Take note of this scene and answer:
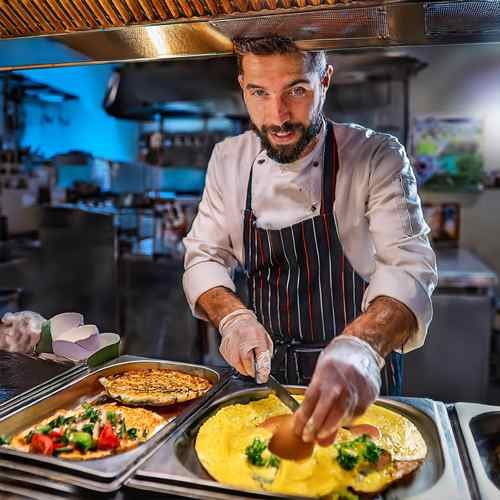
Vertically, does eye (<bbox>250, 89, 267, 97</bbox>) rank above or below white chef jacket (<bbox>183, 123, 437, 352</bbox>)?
above

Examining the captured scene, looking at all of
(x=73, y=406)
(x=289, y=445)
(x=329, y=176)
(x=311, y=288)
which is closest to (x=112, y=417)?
(x=73, y=406)

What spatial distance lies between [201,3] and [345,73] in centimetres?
390

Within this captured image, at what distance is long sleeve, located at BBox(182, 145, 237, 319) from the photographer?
208 cm

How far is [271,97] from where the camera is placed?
1.83m

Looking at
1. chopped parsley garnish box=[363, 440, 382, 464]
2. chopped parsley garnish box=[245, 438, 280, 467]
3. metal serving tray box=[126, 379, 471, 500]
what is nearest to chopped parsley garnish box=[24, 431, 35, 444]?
metal serving tray box=[126, 379, 471, 500]

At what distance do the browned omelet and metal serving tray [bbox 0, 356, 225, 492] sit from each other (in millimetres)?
33

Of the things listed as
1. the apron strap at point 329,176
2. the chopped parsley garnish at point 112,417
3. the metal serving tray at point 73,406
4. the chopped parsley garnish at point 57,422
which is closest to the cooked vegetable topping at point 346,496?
the metal serving tray at point 73,406

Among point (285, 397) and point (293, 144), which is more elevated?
point (293, 144)

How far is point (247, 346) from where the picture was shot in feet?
5.37

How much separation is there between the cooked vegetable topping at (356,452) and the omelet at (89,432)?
0.51 m

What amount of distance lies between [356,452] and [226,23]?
116 centimetres

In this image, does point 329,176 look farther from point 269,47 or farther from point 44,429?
point 44,429

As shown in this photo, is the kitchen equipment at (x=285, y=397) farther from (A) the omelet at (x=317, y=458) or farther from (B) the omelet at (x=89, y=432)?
(B) the omelet at (x=89, y=432)

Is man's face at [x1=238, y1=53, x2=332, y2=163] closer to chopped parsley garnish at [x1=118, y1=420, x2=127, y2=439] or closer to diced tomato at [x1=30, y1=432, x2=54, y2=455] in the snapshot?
chopped parsley garnish at [x1=118, y1=420, x2=127, y2=439]
